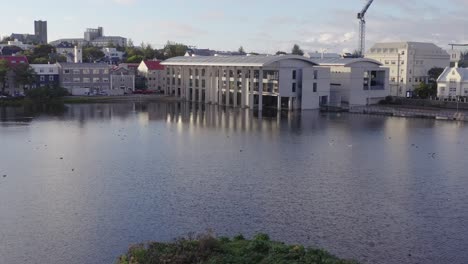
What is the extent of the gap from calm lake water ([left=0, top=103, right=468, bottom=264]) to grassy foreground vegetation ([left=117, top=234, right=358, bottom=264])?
449 millimetres

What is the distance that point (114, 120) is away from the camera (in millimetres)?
14266

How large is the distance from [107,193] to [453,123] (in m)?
9.97

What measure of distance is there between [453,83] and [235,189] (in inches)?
523

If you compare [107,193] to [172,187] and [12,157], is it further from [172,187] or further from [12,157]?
[12,157]

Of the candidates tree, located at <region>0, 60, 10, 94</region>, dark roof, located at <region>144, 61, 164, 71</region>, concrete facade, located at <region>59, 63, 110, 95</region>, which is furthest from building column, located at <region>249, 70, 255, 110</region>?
tree, located at <region>0, 60, 10, 94</region>

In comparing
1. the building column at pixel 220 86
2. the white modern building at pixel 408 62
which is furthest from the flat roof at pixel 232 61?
the white modern building at pixel 408 62

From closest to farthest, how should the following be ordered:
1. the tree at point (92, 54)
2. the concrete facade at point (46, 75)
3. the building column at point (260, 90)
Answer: the building column at point (260, 90), the concrete facade at point (46, 75), the tree at point (92, 54)

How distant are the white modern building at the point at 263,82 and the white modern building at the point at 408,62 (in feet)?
18.0

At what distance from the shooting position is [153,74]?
918 inches

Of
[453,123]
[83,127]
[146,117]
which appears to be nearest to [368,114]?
[453,123]

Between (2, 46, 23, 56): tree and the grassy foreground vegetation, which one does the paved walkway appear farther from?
(2, 46, 23, 56): tree

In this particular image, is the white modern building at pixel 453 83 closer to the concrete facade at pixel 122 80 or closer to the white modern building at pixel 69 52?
the concrete facade at pixel 122 80

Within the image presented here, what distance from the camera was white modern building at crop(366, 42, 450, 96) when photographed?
21.8m

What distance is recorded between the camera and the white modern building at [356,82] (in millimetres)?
17578
